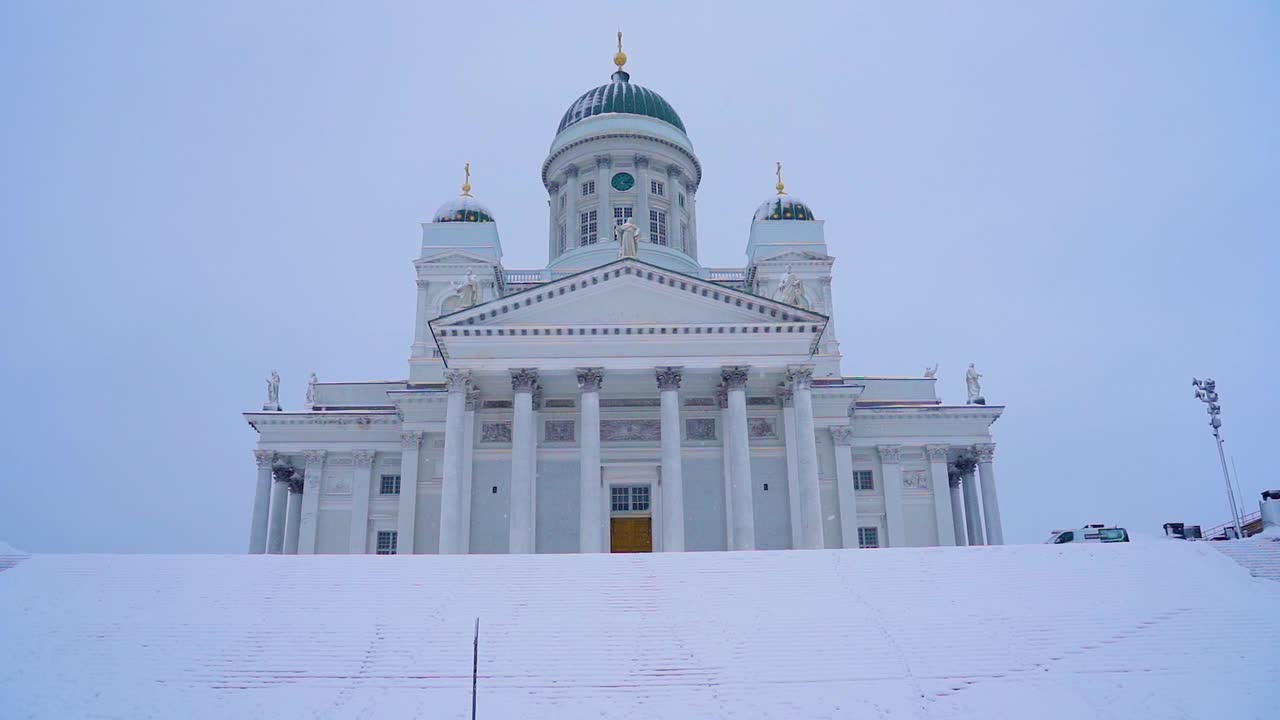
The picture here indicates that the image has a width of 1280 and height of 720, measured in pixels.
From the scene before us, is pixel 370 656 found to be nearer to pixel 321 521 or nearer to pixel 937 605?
pixel 937 605

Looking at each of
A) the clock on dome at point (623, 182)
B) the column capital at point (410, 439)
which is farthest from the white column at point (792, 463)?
the clock on dome at point (623, 182)

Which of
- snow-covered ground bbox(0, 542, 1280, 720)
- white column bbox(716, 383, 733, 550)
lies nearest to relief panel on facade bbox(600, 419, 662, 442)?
white column bbox(716, 383, 733, 550)

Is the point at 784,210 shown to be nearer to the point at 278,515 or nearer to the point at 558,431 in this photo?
the point at 558,431

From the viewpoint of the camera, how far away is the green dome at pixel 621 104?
158 ft

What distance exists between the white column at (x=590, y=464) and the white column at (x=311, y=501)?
13.1 metres

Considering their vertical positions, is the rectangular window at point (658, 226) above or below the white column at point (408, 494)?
above

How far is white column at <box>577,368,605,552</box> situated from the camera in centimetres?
2995

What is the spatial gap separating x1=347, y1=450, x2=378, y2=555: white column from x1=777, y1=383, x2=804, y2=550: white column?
16.3 meters

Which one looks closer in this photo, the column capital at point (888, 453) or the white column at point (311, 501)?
the white column at point (311, 501)

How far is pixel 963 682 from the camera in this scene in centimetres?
1584

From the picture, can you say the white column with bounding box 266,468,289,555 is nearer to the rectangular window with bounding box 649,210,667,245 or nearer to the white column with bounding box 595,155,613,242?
the white column with bounding box 595,155,613,242

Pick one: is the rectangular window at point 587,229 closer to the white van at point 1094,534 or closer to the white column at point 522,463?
the white column at point 522,463

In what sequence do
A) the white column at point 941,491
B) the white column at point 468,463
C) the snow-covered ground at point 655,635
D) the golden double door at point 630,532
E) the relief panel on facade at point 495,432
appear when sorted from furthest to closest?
the white column at point 941,491, the relief panel on facade at point 495,432, the golden double door at point 630,532, the white column at point 468,463, the snow-covered ground at point 655,635

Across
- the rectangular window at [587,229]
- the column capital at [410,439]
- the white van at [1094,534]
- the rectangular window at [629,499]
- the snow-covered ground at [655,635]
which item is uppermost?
the rectangular window at [587,229]
